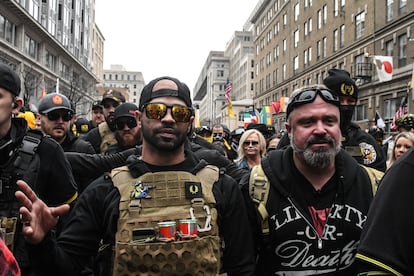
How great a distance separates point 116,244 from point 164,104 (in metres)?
0.94

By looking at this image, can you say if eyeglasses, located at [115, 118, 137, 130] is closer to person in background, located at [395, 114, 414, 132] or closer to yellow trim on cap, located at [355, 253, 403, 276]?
yellow trim on cap, located at [355, 253, 403, 276]

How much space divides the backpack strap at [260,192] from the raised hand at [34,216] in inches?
47.2

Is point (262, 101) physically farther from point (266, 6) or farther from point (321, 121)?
point (321, 121)

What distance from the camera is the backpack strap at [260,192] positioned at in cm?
267

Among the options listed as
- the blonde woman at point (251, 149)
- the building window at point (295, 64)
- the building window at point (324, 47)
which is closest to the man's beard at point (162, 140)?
the blonde woman at point (251, 149)

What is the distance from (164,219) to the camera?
2443 millimetres

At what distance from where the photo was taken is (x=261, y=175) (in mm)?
2834

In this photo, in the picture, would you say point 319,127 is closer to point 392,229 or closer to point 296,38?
point 392,229

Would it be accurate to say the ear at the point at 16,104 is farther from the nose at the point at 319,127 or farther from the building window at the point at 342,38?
the building window at the point at 342,38

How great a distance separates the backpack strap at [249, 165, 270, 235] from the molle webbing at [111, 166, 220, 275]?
0.30 meters

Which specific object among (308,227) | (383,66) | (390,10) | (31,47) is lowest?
(308,227)

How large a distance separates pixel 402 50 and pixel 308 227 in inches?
1059

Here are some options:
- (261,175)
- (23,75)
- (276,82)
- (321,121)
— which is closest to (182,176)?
(261,175)

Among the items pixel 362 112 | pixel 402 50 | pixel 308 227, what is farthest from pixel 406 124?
pixel 362 112
